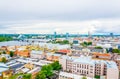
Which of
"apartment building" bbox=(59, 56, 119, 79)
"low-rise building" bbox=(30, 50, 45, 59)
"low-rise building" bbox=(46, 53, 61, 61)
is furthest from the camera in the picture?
"low-rise building" bbox=(30, 50, 45, 59)

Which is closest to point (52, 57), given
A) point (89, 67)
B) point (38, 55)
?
point (38, 55)

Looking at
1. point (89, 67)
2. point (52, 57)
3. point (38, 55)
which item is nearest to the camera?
point (89, 67)

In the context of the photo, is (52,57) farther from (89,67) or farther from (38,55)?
(89,67)

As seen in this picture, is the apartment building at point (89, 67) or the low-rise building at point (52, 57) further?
the low-rise building at point (52, 57)

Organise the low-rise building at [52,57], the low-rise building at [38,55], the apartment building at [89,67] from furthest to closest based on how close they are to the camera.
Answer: the low-rise building at [38,55]
the low-rise building at [52,57]
the apartment building at [89,67]

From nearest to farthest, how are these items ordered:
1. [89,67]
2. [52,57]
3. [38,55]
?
1. [89,67]
2. [52,57]
3. [38,55]

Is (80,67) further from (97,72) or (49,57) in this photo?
(49,57)

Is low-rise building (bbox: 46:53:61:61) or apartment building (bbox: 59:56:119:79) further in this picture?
low-rise building (bbox: 46:53:61:61)

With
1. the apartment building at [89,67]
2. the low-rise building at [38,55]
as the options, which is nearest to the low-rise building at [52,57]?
the low-rise building at [38,55]

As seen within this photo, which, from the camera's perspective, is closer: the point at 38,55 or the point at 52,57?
the point at 52,57

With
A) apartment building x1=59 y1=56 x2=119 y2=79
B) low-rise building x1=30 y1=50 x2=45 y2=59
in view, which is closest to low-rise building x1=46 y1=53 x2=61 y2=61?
low-rise building x1=30 y1=50 x2=45 y2=59

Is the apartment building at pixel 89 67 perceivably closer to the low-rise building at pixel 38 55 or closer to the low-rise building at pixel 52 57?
the low-rise building at pixel 52 57

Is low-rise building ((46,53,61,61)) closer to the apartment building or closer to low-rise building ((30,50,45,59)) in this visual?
low-rise building ((30,50,45,59))

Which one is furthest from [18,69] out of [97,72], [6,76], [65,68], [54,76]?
[97,72]
